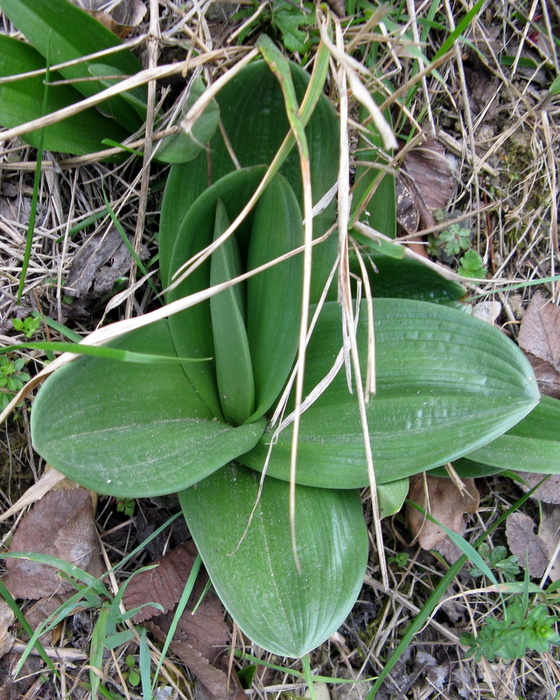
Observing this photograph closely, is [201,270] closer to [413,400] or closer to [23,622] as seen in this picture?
[413,400]

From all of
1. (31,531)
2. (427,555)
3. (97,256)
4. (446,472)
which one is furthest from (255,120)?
(427,555)

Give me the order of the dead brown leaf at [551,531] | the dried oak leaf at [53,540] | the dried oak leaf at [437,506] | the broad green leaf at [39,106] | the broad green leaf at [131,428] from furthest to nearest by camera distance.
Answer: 1. the dead brown leaf at [551,531]
2. the dried oak leaf at [437,506]
3. the dried oak leaf at [53,540]
4. the broad green leaf at [39,106]
5. the broad green leaf at [131,428]

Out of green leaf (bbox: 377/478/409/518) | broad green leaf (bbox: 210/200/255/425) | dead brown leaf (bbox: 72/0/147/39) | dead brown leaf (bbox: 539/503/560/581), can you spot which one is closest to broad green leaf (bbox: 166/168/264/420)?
broad green leaf (bbox: 210/200/255/425)

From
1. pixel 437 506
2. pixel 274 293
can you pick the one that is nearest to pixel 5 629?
pixel 274 293

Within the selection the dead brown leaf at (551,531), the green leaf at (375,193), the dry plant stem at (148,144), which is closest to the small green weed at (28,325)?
the dry plant stem at (148,144)

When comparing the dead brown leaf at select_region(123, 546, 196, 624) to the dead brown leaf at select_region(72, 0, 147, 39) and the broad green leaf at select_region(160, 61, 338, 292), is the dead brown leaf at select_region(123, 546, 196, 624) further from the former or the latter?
the dead brown leaf at select_region(72, 0, 147, 39)

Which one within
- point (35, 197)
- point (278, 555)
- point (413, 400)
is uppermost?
point (35, 197)

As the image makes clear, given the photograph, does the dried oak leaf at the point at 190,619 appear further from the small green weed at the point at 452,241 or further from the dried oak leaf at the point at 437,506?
the small green weed at the point at 452,241
